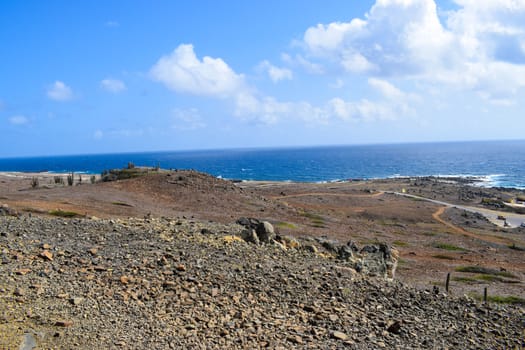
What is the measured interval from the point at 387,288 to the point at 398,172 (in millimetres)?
161135

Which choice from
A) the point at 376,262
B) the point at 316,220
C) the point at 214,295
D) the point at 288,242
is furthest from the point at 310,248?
the point at 316,220

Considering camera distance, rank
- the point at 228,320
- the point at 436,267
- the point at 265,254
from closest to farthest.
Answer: the point at 228,320, the point at 265,254, the point at 436,267

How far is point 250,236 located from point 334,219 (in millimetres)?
29108

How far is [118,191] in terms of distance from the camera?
40.8 metres

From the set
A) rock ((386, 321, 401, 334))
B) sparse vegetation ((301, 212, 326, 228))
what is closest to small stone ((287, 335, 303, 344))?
rock ((386, 321, 401, 334))

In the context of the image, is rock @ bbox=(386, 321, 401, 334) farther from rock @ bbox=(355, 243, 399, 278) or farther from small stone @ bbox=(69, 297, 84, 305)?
small stone @ bbox=(69, 297, 84, 305)

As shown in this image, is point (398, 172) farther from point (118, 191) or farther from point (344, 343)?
point (344, 343)

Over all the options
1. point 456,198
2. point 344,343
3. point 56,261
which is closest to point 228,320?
point 344,343

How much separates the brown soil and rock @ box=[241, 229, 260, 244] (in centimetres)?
943

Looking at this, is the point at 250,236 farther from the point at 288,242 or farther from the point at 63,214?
the point at 63,214

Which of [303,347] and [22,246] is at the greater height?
[22,246]

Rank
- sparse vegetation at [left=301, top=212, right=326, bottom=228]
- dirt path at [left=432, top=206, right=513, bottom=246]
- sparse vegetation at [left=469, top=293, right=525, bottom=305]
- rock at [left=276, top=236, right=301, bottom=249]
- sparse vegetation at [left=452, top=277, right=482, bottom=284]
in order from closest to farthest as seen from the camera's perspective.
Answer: rock at [left=276, top=236, right=301, bottom=249], sparse vegetation at [left=469, top=293, right=525, bottom=305], sparse vegetation at [left=452, top=277, right=482, bottom=284], sparse vegetation at [left=301, top=212, right=326, bottom=228], dirt path at [left=432, top=206, right=513, bottom=246]

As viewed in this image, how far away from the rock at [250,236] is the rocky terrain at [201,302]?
61.9 inches

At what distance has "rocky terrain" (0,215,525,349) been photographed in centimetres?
1054
